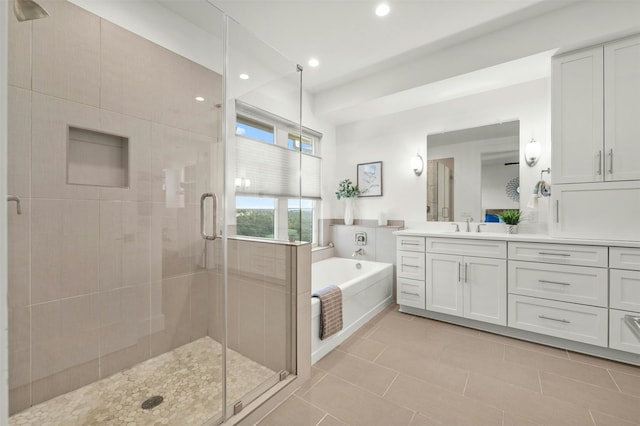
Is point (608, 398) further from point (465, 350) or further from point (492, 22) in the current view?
point (492, 22)

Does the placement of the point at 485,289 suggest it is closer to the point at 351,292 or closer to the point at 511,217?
the point at 511,217

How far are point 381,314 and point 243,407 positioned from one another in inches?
74.3

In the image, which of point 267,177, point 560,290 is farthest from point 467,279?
A: point 267,177

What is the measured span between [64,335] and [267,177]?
1558mm

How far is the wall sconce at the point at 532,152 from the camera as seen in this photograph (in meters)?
2.78

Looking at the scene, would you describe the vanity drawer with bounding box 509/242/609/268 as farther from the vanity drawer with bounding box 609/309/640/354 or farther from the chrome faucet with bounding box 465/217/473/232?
the chrome faucet with bounding box 465/217/473/232

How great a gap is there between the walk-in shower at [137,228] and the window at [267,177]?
60mm

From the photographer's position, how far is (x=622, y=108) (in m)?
2.12

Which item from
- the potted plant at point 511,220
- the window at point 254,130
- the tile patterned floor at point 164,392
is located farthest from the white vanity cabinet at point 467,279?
the window at point 254,130

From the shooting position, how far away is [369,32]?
8.07 feet

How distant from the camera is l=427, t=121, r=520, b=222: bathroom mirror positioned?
2.96 meters

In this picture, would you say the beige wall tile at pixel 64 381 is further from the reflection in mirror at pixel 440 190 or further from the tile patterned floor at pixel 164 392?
the reflection in mirror at pixel 440 190

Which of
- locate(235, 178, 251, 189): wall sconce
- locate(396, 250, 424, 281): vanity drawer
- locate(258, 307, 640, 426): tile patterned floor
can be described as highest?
locate(235, 178, 251, 189): wall sconce

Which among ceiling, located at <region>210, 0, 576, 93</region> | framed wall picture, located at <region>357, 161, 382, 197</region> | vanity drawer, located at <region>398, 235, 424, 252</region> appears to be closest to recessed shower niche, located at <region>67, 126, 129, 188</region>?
ceiling, located at <region>210, 0, 576, 93</region>
